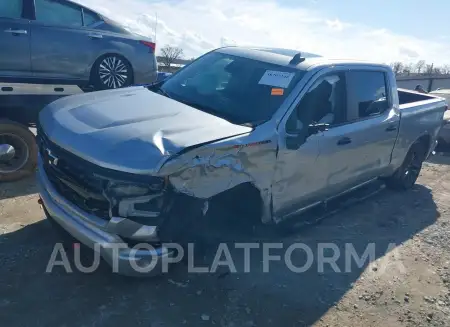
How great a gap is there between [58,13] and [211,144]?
13.2ft

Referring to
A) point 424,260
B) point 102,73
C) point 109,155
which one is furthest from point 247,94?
point 102,73

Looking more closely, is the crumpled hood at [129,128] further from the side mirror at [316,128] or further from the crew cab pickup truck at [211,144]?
the side mirror at [316,128]

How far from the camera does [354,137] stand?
→ 4160 millimetres

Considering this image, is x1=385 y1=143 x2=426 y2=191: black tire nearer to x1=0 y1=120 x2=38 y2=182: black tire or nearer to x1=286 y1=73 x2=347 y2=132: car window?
x1=286 y1=73 x2=347 y2=132: car window

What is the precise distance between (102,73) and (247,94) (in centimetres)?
318

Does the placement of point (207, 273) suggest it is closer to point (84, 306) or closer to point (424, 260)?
point (84, 306)

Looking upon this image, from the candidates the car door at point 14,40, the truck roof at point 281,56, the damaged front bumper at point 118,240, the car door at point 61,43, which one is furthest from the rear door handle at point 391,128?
the car door at point 14,40

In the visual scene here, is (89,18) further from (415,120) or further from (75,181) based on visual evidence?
Result: (415,120)

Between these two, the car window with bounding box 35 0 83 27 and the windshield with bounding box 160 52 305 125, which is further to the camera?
the car window with bounding box 35 0 83 27

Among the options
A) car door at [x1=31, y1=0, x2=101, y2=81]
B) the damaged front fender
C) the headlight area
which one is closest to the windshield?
the damaged front fender

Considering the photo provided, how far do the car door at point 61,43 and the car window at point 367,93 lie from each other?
368 cm

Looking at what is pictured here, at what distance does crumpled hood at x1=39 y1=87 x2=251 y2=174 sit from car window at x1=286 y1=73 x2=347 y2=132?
1.95 ft

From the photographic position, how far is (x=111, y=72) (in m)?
6.15

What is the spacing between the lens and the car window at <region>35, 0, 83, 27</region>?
546cm
